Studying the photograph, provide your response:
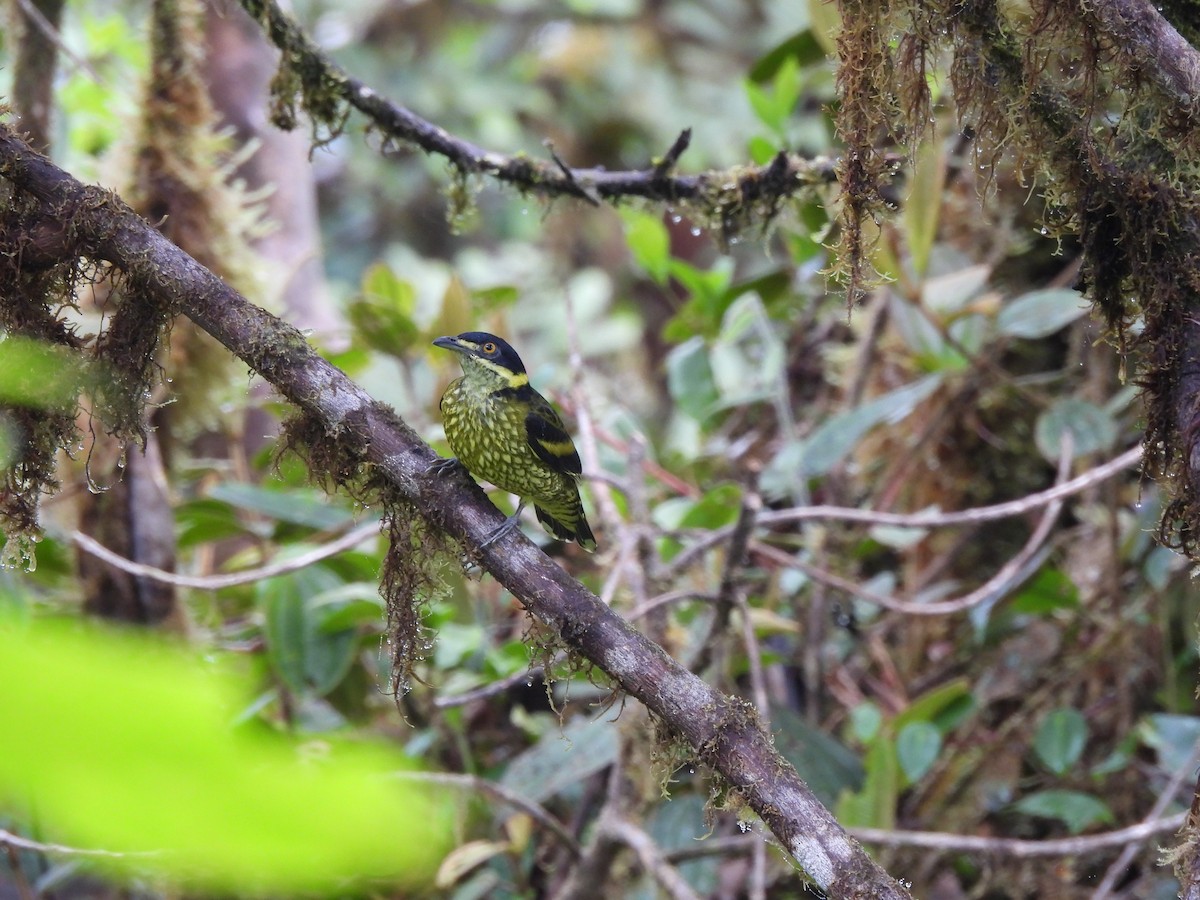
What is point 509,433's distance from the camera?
298 cm

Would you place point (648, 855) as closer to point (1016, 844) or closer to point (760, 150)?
point (1016, 844)

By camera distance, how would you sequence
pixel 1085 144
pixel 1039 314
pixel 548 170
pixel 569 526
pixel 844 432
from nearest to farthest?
pixel 1085 144 → pixel 548 170 → pixel 569 526 → pixel 844 432 → pixel 1039 314

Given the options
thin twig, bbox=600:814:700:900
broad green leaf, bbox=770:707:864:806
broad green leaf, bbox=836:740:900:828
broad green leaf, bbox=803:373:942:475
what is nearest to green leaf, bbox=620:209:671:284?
broad green leaf, bbox=803:373:942:475

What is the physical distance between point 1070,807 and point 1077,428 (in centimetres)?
130

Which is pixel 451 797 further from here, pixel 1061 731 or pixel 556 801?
pixel 1061 731

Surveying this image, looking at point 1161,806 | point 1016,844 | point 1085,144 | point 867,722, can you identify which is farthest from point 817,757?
point 1085,144

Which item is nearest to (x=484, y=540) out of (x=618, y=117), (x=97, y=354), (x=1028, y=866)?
(x=97, y=354)

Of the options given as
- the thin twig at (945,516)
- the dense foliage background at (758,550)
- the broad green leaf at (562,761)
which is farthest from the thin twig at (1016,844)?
the thin twig at (945,516)

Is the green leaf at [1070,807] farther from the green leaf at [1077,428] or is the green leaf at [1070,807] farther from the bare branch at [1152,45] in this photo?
the bare branch at [1152,45]

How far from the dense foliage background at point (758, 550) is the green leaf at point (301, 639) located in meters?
0.01

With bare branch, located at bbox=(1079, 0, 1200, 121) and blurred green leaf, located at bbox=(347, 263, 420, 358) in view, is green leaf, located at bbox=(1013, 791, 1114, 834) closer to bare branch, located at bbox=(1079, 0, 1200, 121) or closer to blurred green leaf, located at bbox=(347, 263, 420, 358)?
bare branch, located at bbox=(1079, 0, 1200, 121)

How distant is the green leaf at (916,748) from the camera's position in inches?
139

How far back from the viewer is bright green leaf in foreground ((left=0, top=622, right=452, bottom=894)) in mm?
348

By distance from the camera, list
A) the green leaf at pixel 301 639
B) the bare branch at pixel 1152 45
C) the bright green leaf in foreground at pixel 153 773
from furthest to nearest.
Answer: the green leaf at pixel 301 639, the bare branch at pixel 1152 45, the bright green leaf in foreground at pixel 153 773
